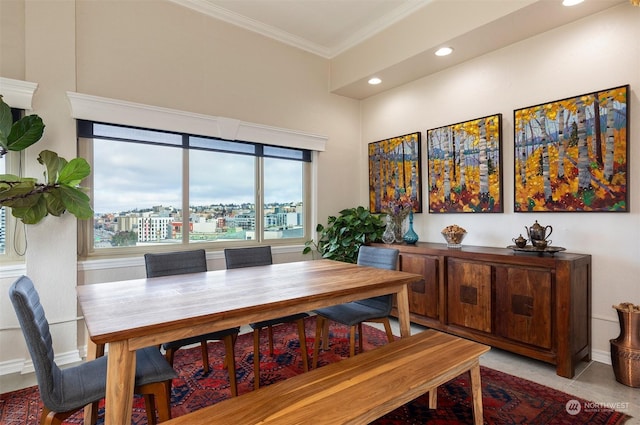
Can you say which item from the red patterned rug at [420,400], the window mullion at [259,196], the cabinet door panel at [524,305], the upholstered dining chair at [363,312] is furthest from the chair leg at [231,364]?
the cabinet door panel at [524,305]

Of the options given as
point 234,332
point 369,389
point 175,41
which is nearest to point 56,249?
point 234,332

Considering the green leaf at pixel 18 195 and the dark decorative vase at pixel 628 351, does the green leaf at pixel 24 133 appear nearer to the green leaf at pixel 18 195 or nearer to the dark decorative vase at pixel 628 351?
the green leaf at pixel 18 195

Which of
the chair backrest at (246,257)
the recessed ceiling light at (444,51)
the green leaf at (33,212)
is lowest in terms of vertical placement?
the chair backrest at (246,257)

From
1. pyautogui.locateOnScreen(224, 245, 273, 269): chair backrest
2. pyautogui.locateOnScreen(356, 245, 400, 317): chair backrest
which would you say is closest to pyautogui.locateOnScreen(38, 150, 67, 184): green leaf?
pyautogui.locateOnScreen(224, 245, 273, 269): chair backrest

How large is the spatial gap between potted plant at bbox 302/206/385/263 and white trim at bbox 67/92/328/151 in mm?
1049

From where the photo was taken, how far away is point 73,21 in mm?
2781

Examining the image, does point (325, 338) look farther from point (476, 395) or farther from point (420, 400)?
point (476, 395)

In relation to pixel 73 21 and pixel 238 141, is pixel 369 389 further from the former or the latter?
pixel 73 21

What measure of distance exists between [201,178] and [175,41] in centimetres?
136

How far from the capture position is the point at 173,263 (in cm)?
263

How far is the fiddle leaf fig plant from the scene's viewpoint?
2270mm

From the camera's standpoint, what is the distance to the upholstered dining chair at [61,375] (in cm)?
138

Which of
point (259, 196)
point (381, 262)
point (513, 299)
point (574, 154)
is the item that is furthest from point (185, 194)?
point (574, 154)

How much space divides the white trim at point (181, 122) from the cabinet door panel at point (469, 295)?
2274 millimetres
